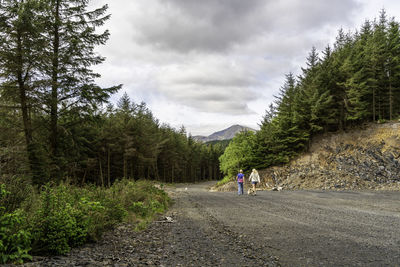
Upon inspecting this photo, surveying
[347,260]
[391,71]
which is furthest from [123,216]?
[391,71]

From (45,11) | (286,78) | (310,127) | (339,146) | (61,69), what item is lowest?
(339,146)

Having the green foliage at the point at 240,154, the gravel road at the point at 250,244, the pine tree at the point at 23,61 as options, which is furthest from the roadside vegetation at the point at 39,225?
the green foliage at the point at 240,154

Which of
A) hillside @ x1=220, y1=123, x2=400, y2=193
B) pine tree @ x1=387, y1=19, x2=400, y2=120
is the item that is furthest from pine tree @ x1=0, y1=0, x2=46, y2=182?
pine tree @ x1=387, y1=19, x2=400, y2=120

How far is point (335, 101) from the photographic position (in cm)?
3481

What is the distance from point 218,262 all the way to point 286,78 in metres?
44.1

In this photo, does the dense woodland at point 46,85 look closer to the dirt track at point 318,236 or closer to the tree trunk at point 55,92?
the tree trunk at point 55,92

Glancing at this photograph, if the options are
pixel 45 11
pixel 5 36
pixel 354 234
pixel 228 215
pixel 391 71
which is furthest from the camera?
pixel 391 71

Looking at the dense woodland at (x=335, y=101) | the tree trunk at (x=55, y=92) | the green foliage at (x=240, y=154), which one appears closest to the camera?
the tree trunk at (x=55, y=92)

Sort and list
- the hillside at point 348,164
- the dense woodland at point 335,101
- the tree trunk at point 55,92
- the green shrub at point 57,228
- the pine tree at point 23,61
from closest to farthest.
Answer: the green shrub at point 57,228, the pine tree at point 23,61, the tree trunk at point 55,92, the hillside at point 348,164, the dense woodland at point 335,101

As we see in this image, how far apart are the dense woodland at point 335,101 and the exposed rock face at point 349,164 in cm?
229

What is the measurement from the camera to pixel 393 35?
108 feet

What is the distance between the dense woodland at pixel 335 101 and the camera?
104ft

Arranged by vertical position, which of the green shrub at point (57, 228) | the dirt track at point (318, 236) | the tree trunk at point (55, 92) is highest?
the tree trunk at point (55, 92)

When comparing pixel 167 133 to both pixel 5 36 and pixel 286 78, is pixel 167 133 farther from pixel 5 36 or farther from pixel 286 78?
pixel 5 36
